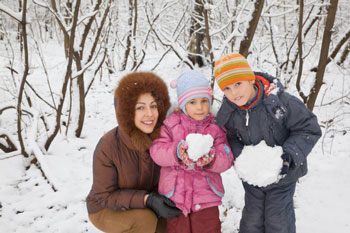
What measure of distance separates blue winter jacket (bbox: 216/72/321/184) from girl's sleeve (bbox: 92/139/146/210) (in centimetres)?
81

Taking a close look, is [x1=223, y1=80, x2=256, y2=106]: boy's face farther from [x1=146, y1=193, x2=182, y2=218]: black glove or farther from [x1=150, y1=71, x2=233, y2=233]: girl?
[x1=146, y1=193, x2=182, y2=218]: black glove

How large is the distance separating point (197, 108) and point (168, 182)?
573 mm

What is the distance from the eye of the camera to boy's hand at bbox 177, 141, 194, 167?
5.11 ft

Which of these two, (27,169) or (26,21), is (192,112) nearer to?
(26,21)

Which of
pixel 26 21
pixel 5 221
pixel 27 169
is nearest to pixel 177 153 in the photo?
pixel 5 221

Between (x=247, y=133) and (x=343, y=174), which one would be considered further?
(x=343, y=174)

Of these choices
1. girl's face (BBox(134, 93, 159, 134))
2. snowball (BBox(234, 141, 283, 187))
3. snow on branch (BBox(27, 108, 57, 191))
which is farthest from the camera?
snow on branch (BBox(27, 108, 57, 191))

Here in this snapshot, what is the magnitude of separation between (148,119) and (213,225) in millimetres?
908

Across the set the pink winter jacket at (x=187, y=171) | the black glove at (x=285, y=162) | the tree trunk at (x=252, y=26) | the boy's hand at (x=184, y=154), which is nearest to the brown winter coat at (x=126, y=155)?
the pink winter jacket at (x=187, y=171)

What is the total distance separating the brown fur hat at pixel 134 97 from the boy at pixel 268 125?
1.53ft

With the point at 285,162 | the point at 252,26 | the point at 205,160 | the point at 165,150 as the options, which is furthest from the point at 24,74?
the point at 285,162

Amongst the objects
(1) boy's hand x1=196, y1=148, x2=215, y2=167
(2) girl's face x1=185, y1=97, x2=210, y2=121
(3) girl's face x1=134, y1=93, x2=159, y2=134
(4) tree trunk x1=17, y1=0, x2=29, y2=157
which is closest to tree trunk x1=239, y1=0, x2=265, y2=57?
(2) girl's face x1=185, y1=97, x2=210, y2=121

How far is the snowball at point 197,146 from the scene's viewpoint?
1511mm

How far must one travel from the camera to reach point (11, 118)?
5328 mm
